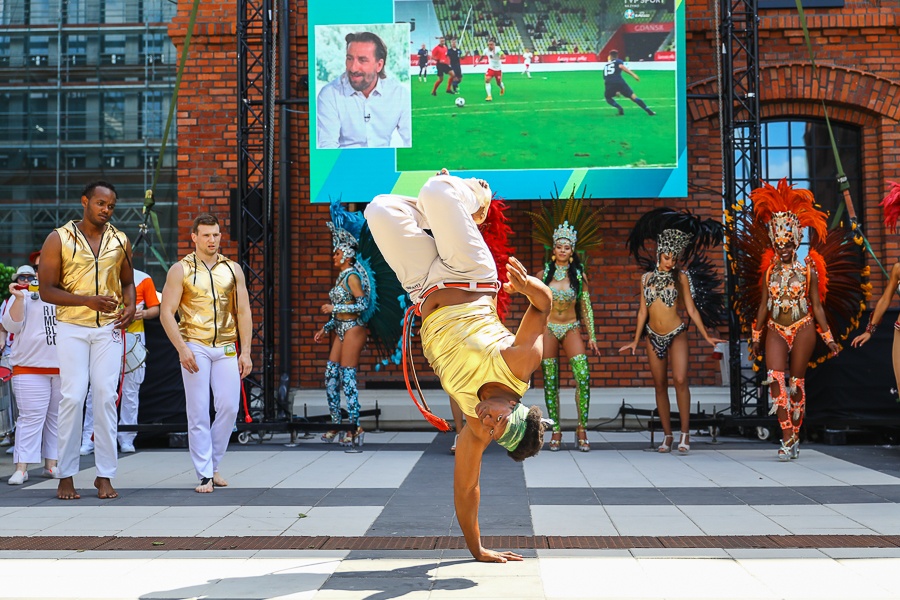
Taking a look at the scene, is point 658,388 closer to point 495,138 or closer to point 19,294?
point 495,138

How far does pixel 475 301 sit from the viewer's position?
440cm

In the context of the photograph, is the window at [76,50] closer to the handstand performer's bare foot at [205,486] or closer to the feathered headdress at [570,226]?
the feathered headdress at [570,226]

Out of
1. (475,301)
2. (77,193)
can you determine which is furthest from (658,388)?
(77,193)

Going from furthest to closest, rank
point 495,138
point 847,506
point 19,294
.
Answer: point 495,138, point 19,294, point 847,506

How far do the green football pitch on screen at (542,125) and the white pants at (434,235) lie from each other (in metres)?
6.24

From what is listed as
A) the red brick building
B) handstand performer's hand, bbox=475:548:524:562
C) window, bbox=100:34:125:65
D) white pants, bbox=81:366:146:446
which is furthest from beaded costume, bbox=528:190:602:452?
window, bbox=100:34:125:65

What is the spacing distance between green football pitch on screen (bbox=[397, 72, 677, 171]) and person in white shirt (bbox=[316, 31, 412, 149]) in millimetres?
180

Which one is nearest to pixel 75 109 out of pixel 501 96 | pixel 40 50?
pixel 40 50

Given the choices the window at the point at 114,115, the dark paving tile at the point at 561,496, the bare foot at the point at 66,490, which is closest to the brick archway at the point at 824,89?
the dark paving tile at the point at 561,496

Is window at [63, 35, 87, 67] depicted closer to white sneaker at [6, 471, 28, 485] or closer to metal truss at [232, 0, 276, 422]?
metal truss at [232, 0, 276, 422]

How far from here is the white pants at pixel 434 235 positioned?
171 inches

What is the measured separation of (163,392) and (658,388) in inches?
194

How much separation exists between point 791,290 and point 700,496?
2763mm

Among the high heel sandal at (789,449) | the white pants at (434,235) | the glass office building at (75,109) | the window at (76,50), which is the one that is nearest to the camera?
the white pants at (434,235)
